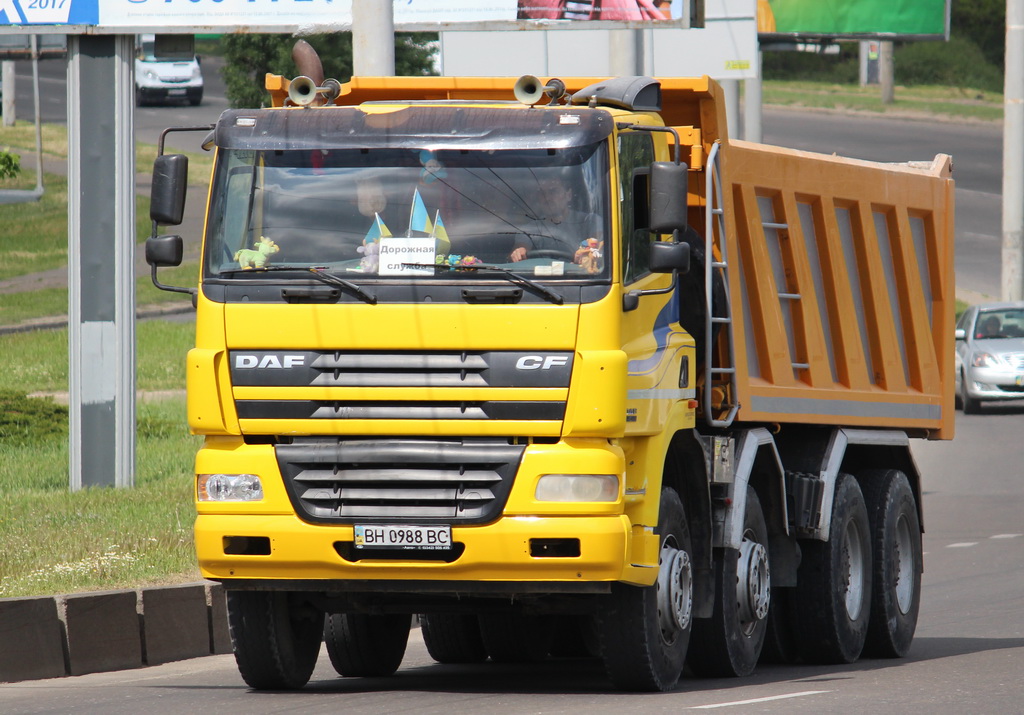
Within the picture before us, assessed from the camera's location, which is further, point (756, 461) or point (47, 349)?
point (47, 349)

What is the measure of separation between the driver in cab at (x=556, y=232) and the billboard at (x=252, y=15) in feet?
24.9

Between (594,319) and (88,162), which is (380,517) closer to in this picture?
(594,319)

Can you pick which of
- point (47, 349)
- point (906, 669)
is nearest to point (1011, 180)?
point (47, 349)

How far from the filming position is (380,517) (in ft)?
28.0

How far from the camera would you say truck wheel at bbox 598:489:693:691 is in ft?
29.0

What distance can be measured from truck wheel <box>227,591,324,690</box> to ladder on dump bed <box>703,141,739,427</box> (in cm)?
240

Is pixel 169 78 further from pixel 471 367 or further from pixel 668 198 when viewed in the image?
pixel 471 367

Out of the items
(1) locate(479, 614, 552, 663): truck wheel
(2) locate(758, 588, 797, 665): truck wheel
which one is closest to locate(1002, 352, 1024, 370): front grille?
(2) locate(758, 588, 797, 665): truck wheel

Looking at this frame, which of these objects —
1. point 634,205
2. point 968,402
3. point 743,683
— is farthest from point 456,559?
point 968,402

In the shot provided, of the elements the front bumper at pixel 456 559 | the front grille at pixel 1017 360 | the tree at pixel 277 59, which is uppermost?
the tree at pixel 277 59

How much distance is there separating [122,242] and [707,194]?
783 centimetres

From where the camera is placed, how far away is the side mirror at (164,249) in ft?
29.7

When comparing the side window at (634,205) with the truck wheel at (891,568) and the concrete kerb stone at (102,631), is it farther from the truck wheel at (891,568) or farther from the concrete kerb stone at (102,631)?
the truck wheel at (891,568)

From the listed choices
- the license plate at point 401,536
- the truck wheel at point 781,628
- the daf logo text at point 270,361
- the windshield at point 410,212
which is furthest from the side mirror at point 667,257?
the truck wheel at point 781,628
